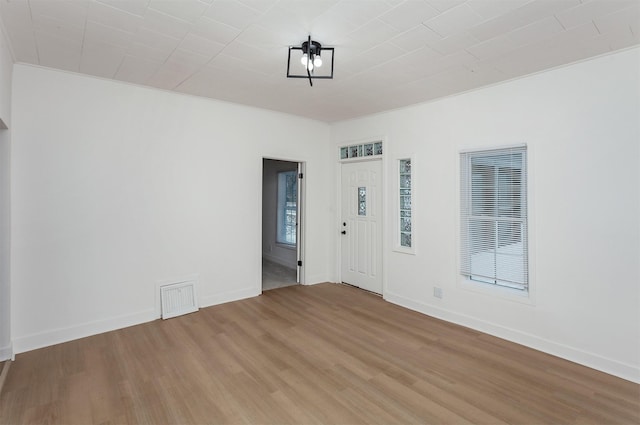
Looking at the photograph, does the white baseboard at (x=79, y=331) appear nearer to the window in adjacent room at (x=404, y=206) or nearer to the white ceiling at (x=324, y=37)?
the white ceiling at (x=324, y=37)

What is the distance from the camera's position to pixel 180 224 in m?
3.96

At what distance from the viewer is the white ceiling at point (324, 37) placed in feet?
6.93

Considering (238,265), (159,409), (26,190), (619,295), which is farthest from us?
(238,265)

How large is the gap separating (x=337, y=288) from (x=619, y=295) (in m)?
3.37

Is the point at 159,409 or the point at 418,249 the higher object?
the point at 418,249

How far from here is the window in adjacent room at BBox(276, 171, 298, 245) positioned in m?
6.86

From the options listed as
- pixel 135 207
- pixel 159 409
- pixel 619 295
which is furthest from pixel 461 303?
pixel 135 207

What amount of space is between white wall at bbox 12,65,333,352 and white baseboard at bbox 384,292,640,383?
8.10 feet

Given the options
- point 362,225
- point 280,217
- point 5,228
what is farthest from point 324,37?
point 280,217

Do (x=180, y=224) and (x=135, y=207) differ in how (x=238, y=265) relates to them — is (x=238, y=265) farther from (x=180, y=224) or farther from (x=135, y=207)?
(x=135, y=207)

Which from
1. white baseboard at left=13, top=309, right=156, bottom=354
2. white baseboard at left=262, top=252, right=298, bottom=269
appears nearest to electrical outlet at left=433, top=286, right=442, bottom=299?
white baseboard at left=262, top=252, right=298, bottom=269

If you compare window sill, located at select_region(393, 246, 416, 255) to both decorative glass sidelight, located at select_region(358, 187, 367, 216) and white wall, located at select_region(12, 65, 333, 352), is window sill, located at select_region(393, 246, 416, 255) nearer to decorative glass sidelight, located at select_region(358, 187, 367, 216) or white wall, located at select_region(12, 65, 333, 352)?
decorative glass sidelight, located at select_region(358, 187, 367, 216)

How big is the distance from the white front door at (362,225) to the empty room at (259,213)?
0.86 feet

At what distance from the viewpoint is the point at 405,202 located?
4.42 metres
